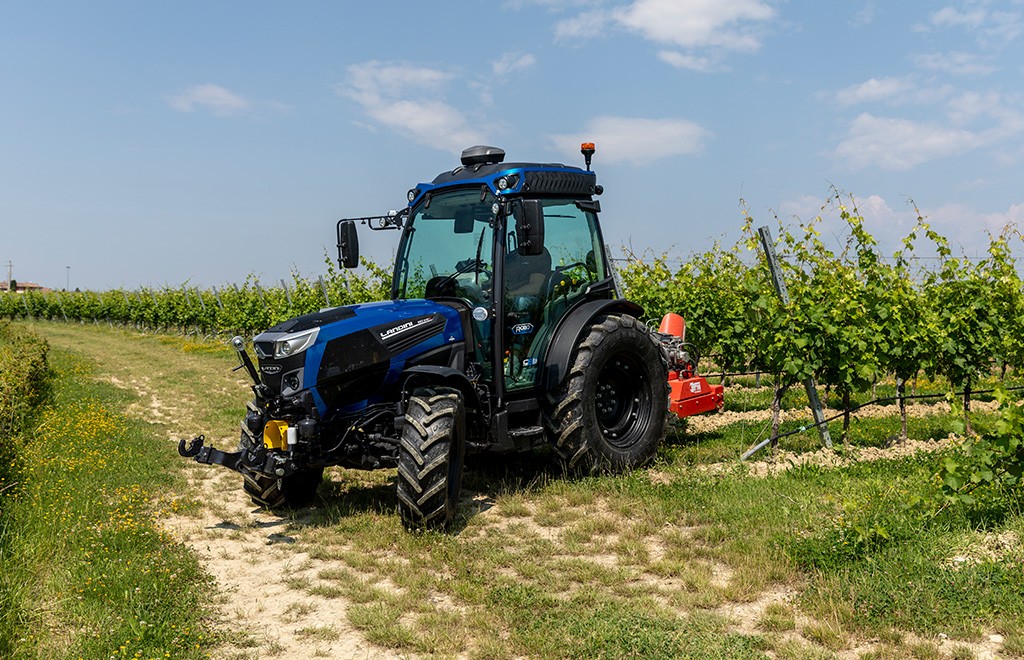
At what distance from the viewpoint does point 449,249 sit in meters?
6.27

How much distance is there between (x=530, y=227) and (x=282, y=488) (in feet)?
8.60

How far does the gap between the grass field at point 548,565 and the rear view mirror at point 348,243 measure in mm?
1820

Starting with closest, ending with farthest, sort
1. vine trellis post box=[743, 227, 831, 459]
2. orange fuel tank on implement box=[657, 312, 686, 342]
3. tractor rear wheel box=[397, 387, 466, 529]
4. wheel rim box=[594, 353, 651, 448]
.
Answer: tractor rear wheel box=[397, 387, 466, 529]
wheel rim box=[594, 353, 651, 448]
vine trellis post box=[743, 227, 831, 459]
orange fuel tank on implement box=[657, 312, 686, 342]

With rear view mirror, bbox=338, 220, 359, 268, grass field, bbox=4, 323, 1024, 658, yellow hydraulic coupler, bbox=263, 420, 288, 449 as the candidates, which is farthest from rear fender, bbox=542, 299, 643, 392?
yellow hydraulic coupler, bbox=263, 420, 288, 449

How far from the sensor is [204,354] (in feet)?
66.3

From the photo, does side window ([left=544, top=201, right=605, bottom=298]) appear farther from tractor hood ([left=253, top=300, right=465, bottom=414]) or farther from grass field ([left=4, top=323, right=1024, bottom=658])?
grass field ([left=4, top=323, right=1024, bottom=658])

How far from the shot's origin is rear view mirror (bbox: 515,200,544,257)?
213 inches

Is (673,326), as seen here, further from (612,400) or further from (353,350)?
(353,350)

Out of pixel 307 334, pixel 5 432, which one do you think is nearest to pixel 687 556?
pixel 307 334

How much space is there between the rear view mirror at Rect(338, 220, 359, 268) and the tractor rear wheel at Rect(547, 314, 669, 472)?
185 cm

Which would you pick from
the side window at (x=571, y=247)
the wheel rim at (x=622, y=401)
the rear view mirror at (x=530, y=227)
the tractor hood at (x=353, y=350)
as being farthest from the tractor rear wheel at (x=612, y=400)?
the rear view mirror at (x=530, y=227)

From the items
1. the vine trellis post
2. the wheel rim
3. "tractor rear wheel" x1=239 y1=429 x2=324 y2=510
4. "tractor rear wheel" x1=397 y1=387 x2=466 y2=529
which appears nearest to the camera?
"tractor rear wheel" x1=397 y1=387 x2=466 y2=529

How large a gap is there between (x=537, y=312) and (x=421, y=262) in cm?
98

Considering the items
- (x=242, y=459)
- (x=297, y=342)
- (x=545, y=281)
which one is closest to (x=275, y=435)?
(x=242, y=459)
